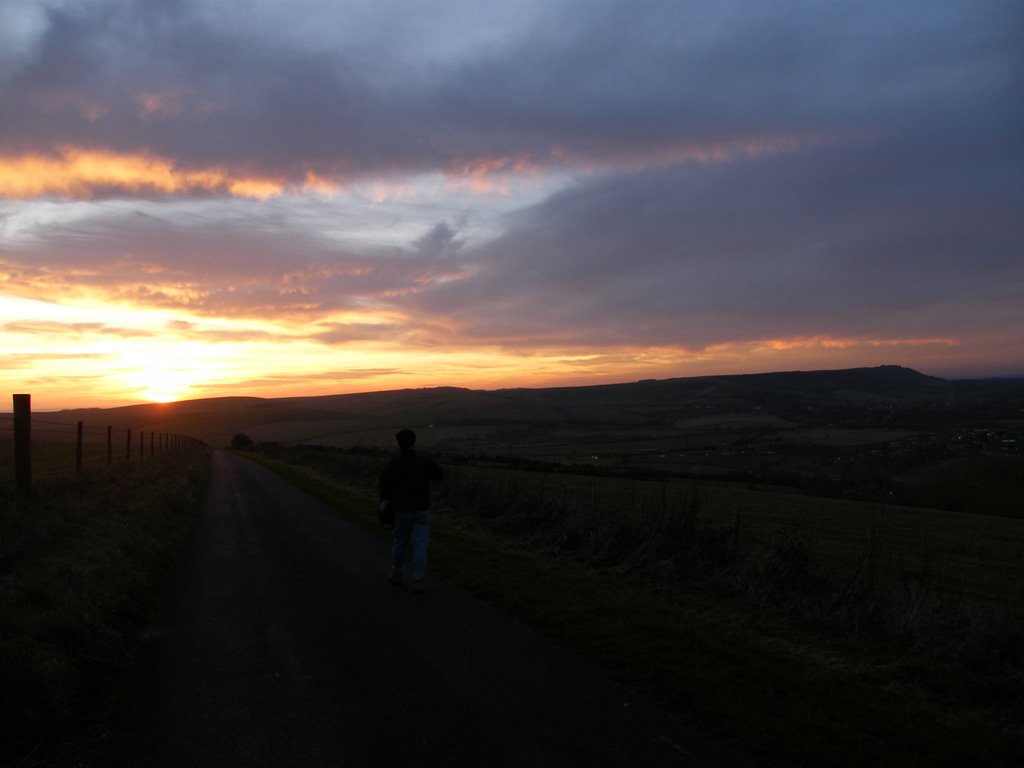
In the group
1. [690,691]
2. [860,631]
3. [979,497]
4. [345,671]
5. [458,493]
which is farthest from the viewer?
[979,497]

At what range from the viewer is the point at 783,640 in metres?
7.54

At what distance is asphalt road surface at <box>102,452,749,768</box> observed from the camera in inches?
180

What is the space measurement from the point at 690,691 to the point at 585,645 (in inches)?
57.4

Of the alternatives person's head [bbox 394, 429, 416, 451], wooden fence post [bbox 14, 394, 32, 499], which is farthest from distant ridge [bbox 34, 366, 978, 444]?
person's head [bbox 394, 429, 416, 451]

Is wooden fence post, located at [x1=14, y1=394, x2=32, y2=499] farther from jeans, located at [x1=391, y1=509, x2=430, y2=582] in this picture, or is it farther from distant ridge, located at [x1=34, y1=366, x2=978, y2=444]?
distant ridge, located at [x1=34, y1=366, x2=978, y2=444]

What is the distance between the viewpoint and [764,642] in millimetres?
7363

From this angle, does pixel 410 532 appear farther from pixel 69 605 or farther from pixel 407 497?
pixel 69 605

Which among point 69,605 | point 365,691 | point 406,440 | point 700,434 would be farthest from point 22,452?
point 700,434

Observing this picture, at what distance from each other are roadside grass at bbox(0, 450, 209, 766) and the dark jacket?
10.2 ft

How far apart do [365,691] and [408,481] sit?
170 inches

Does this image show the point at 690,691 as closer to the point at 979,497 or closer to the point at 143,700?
the point at 143,700

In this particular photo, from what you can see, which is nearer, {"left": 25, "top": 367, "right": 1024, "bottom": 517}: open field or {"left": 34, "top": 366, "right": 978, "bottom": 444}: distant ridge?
{"left": 25, "top": 367, "right": 1024, "bottom": 517}: open field

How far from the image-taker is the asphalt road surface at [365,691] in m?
4.58

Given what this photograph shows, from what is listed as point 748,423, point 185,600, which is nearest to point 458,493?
point 185,600
